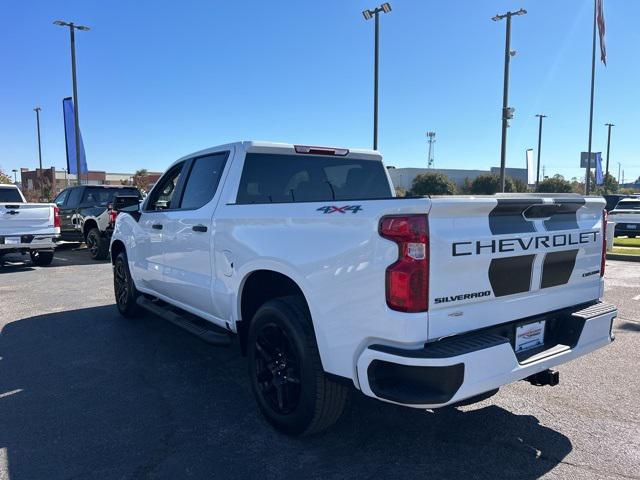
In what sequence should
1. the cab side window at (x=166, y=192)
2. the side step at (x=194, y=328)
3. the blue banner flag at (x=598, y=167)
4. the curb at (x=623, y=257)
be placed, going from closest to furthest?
the side step at (x=194, y=328), the cab side window at (x=166, y=192), the curb at (x=623, y=257), the blue banner flag at (x=598, y=167)

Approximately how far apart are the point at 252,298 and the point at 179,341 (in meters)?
2.16

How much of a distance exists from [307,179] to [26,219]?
8919mm

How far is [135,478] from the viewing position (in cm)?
294

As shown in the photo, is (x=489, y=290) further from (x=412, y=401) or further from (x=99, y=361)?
(x=99, y=361)

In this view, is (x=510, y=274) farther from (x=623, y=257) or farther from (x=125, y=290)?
(x=623, y=257)

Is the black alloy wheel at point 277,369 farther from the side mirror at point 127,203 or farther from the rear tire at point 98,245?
the rear tire at point 98,245

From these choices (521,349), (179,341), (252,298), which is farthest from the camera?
(179,341)

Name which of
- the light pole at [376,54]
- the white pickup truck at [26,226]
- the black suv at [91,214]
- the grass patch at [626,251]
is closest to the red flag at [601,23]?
the light pole at [376,54]

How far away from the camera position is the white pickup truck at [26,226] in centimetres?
1066

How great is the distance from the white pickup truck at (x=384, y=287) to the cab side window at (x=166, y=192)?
A: 2.61 feet

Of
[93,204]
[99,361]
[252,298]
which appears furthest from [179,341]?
[93,204]

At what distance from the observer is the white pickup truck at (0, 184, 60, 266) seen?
10664 millimetres

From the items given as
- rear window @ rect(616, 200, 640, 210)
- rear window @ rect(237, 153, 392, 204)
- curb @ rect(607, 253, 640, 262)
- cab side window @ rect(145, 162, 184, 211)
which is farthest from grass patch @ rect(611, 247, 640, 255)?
cab side window @ rect(145, 162, 184, 211)

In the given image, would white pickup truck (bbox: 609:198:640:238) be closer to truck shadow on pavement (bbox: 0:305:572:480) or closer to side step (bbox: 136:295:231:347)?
truck shadow on pavement (bbox: 0:305:572:480)
